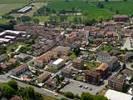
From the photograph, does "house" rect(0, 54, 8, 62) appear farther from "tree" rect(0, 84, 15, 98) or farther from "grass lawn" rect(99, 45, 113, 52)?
"grass lawn" rect(99, 45, 113, 52)

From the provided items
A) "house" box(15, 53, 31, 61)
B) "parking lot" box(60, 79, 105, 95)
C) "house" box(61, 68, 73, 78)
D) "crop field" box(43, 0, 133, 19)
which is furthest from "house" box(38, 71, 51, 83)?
"crop field" box(43, 0, 133, 19)

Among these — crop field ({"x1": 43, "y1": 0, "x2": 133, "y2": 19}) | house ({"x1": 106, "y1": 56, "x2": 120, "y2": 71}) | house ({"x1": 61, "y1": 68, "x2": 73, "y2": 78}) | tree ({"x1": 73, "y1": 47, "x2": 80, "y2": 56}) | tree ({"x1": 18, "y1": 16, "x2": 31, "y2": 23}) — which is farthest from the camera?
crop field ({"x1": 43, "y1": 0, "x2": 133, "y2": 19})

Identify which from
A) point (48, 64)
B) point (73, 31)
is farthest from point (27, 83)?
point (73, 31)

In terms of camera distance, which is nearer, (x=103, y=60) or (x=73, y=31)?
(x=103, y=60)

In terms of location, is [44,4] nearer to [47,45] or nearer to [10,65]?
[47,45]

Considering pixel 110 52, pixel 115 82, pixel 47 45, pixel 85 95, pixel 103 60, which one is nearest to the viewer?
pixel 85 95
